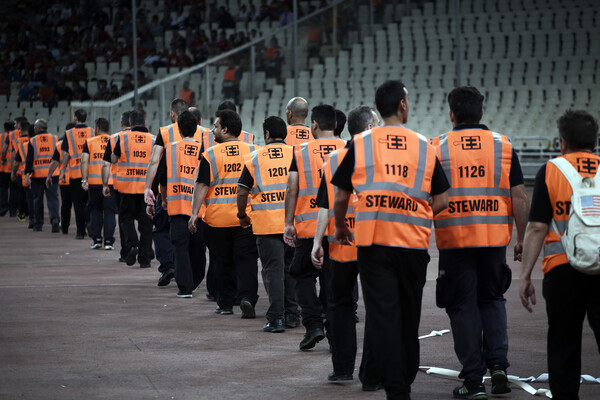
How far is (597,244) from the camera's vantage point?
223 inches

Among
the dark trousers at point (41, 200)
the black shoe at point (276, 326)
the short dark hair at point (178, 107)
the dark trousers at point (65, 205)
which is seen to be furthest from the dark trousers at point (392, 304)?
the dark trousers at point (41, 200)

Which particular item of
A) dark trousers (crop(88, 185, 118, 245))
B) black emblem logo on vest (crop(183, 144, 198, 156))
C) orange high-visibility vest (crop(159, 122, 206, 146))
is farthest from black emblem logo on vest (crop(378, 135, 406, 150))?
dark trousers (crop(88, 185, 118, 245))

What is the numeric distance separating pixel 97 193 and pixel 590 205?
12989mm

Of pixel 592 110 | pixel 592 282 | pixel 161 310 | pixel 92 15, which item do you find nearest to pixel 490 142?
pixel 592 282

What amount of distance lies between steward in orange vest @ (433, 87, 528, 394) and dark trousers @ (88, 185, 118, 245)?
11103 mm

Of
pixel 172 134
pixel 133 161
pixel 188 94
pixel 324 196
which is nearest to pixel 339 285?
pixel 324 196

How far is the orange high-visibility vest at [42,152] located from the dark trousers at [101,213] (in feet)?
14.9

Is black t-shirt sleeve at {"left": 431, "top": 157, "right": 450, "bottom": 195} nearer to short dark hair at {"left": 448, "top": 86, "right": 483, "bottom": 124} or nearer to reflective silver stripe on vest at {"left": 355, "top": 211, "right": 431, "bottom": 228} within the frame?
reflective silver stripe on vest at {"left": 355, "top": 211, "right": 431, "bottom": 228}

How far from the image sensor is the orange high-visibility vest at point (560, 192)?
19.4 feet

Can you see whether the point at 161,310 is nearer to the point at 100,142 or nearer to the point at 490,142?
the point at 490,142

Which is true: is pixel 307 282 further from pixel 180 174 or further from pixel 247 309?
pixel 180 174

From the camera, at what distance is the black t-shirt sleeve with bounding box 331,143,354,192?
642 centimetres

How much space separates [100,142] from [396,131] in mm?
11970

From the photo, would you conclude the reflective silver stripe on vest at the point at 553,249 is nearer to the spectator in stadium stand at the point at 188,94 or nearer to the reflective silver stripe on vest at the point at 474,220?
the reflective silver stripe on vest at the point at 474,220
